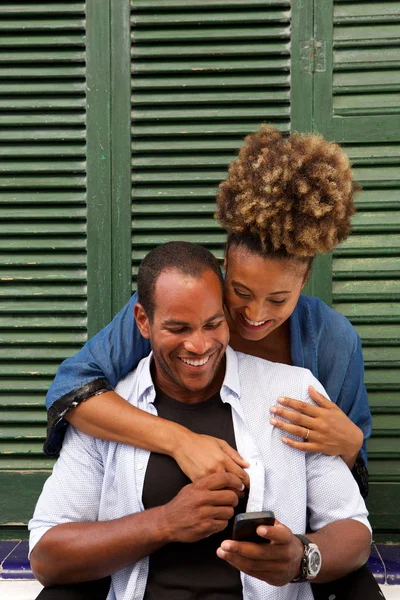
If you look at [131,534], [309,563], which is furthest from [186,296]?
[309,563]

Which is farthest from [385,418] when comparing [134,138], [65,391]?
[134,138]

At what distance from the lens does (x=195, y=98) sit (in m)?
2.67

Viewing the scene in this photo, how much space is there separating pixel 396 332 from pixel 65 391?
51.4 inches

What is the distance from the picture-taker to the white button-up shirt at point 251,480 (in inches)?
74.4

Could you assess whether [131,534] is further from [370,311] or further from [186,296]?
[370,311]

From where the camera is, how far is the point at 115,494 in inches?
76.8

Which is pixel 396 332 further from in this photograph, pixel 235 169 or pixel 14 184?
pixel 14 184

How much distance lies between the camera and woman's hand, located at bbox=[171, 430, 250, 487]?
179 centimetres

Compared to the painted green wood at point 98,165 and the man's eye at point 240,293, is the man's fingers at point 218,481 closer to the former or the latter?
Result: the man's eye at point 240,293

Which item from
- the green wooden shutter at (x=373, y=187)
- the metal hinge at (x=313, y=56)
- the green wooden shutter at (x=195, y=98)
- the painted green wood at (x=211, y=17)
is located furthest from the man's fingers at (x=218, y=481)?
the painted green wood at (x=211, y=17)

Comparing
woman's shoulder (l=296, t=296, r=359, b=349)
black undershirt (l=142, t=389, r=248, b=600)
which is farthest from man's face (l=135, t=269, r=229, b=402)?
woman's shoulder (l=296, t=296, r=359, b=349)

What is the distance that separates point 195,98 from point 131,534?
64.4 inches

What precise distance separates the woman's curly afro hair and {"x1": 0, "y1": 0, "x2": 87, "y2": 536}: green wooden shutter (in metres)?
0.93

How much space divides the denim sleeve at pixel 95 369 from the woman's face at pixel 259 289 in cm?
32
